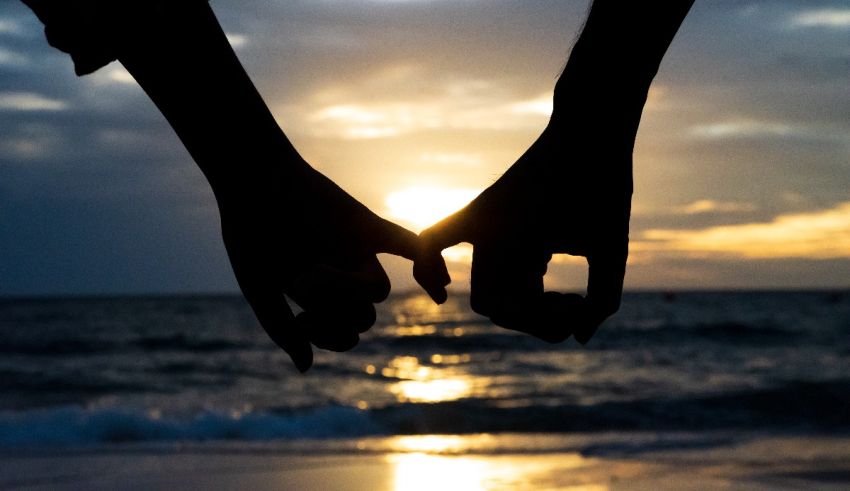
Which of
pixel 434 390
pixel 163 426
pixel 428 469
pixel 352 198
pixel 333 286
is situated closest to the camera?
pixel 333 286

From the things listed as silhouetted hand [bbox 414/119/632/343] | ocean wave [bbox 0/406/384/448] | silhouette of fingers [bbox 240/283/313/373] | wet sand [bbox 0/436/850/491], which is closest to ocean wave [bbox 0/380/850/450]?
ocean wave [bbox 0/406/384/448]

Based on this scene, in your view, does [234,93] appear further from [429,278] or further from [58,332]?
[58,332]

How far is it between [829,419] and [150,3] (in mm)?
10515

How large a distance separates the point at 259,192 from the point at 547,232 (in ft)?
1.04

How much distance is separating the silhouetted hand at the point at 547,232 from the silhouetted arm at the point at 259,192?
77 mm

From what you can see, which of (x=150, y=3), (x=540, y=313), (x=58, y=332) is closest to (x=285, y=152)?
(x=150, y=3)

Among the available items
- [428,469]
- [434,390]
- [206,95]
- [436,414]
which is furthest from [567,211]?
[434,390]

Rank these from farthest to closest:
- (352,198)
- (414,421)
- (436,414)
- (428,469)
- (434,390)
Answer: (434,390)
(436,414)
(414,421)
(428,469)
(352,198)

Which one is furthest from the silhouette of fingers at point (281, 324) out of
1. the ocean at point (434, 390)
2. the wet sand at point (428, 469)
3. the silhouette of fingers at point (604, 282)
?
the ocean at point (434, 390)

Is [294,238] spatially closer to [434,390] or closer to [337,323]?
[337,323]

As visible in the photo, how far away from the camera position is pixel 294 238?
3.48 ft

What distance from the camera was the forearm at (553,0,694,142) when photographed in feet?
3.13

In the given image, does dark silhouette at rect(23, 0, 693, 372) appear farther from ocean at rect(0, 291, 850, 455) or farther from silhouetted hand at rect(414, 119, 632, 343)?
ocean at rect(0, 291, 850, 455)

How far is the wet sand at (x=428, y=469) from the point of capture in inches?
233
